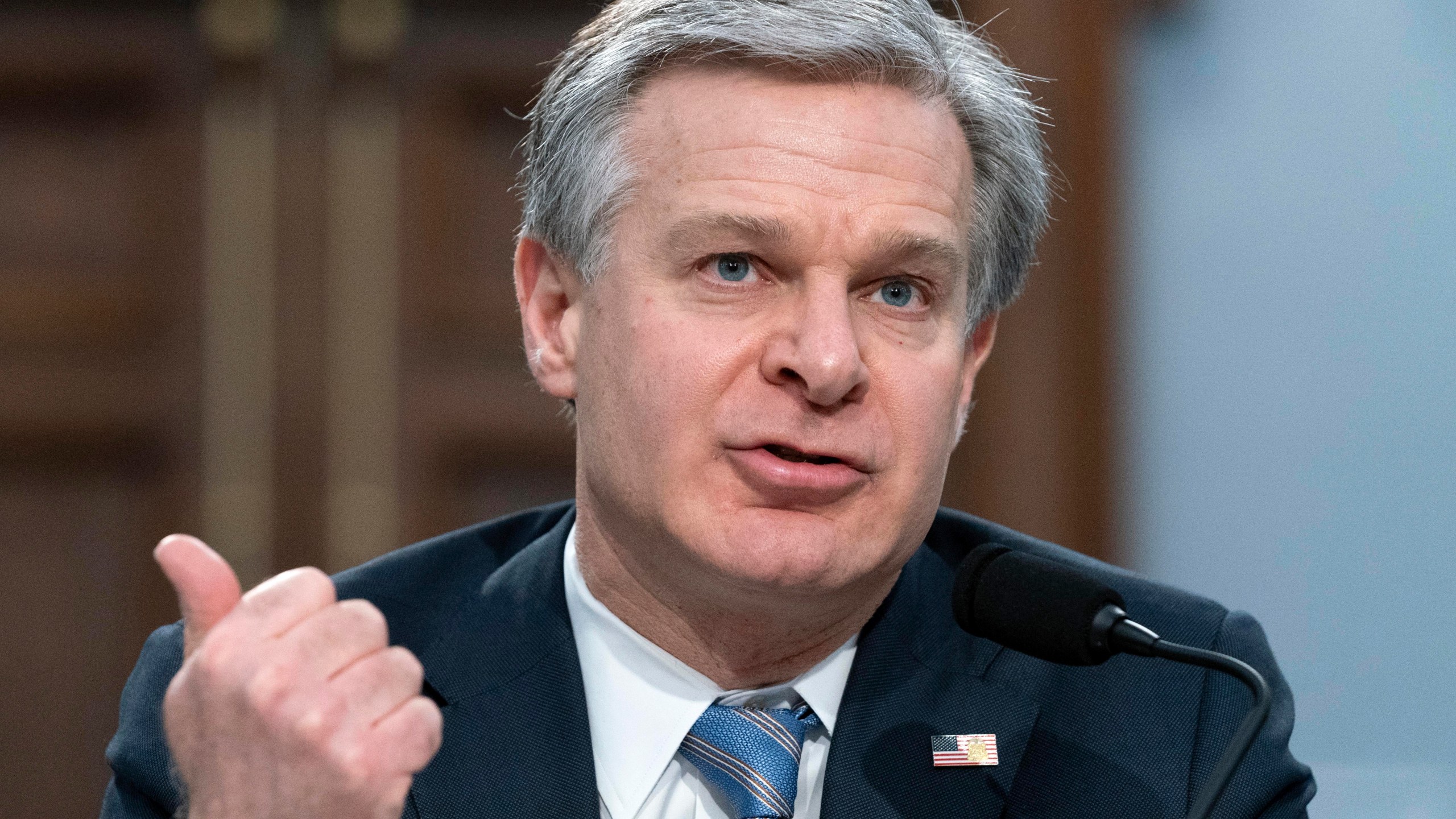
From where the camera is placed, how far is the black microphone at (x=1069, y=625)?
114 centimetres

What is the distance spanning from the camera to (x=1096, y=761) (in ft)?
5.33

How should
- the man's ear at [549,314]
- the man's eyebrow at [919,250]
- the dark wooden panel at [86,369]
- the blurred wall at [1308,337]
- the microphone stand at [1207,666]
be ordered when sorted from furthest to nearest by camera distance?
the dark wooden panel at [86,369], the blurred wall at [1308,337], the man's ear at [549,314], the man's eyebrow at [919,250], the microphone stand at [1207,666]

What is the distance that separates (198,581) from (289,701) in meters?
0.13

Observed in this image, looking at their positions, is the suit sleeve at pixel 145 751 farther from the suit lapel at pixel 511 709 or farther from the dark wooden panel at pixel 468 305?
the dark wooden panel at pixel 468 305

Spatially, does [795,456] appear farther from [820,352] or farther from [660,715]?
[660,715]

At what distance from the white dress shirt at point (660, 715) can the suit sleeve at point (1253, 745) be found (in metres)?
0.43

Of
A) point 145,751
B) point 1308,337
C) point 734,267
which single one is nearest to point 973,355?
point 734,267

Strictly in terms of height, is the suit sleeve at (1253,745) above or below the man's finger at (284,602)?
below

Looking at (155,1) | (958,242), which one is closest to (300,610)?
(958,242)

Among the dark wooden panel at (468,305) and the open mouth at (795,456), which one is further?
the dark wooden panel at (468,305)

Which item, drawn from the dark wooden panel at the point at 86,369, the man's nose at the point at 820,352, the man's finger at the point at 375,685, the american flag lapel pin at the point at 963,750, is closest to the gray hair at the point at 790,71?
the man's nose at the point at 820,352

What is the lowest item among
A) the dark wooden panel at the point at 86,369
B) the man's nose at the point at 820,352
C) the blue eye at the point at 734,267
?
the dark wooden panel at the point at 86,369

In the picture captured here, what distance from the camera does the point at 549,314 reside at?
1776 mm

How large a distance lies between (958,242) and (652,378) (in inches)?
16.4
